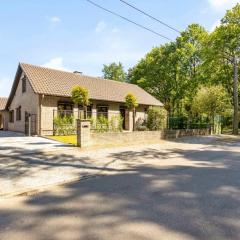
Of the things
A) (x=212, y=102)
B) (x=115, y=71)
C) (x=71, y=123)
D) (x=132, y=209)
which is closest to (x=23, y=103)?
(x=71, y=123)

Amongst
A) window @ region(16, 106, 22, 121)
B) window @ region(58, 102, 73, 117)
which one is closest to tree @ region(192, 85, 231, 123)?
window @ region(58, 102, 73, 117)

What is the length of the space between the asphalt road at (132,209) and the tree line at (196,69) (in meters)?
20.7

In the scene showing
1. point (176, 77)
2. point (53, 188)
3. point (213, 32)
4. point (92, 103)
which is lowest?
point (53, 188)

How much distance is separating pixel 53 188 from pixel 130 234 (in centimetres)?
340

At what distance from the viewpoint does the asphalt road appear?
4207 mm

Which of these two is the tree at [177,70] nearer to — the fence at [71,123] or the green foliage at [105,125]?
the green foliage at [105,125]

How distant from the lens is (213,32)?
3077 centimetres

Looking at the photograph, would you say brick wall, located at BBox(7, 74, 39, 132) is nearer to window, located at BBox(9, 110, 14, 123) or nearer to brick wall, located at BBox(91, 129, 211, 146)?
window, located at BBox(9, 110, 14, 123)

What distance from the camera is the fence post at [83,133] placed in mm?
14719

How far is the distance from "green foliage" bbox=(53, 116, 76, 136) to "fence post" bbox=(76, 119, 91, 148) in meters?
7.08

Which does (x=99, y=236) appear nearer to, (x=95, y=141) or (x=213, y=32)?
(x=95, y=141)

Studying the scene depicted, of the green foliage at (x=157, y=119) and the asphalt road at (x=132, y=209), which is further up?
the green foliage at (x=157, y=119)

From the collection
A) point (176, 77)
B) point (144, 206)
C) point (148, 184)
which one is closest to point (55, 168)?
point (148, 184)

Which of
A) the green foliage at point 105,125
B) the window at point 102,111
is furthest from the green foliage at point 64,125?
the window at point 102,111
